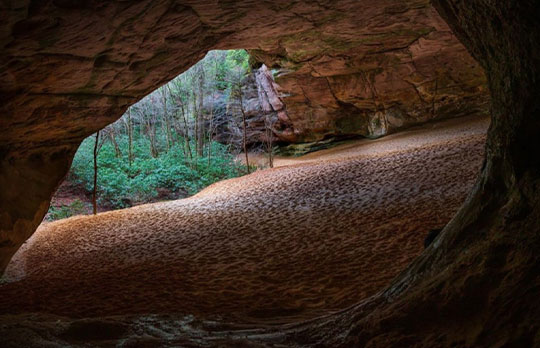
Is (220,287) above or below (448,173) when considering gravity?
below

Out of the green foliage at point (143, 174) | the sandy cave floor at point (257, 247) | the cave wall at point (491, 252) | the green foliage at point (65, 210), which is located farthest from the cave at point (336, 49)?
the green foliage at point (143, 174)

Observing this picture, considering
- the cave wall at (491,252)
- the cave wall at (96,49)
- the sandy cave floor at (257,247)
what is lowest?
the sandy cave floor at (257,247)

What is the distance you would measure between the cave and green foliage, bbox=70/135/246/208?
11056 mm

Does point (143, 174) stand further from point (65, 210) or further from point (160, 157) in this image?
point (65, 210)

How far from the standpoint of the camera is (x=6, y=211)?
7430 millimetres

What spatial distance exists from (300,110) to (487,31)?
69.7 ft

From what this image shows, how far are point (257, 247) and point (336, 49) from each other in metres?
9.87

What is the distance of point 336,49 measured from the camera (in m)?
15.5

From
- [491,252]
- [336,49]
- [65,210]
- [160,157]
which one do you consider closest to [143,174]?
[160,157]

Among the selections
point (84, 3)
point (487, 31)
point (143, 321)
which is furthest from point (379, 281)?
point (84, 3)

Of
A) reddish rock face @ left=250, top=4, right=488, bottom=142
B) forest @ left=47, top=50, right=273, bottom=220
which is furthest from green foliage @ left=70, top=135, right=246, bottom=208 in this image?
reddish rock face @ left=250, top=4, right=488, bottom=142

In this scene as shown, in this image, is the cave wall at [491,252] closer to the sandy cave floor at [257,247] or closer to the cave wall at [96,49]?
the sandy cave floor at [257,247]

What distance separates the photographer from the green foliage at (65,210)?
1828cm

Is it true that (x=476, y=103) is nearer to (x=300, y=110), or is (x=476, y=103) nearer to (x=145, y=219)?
(x=300, y=110)
